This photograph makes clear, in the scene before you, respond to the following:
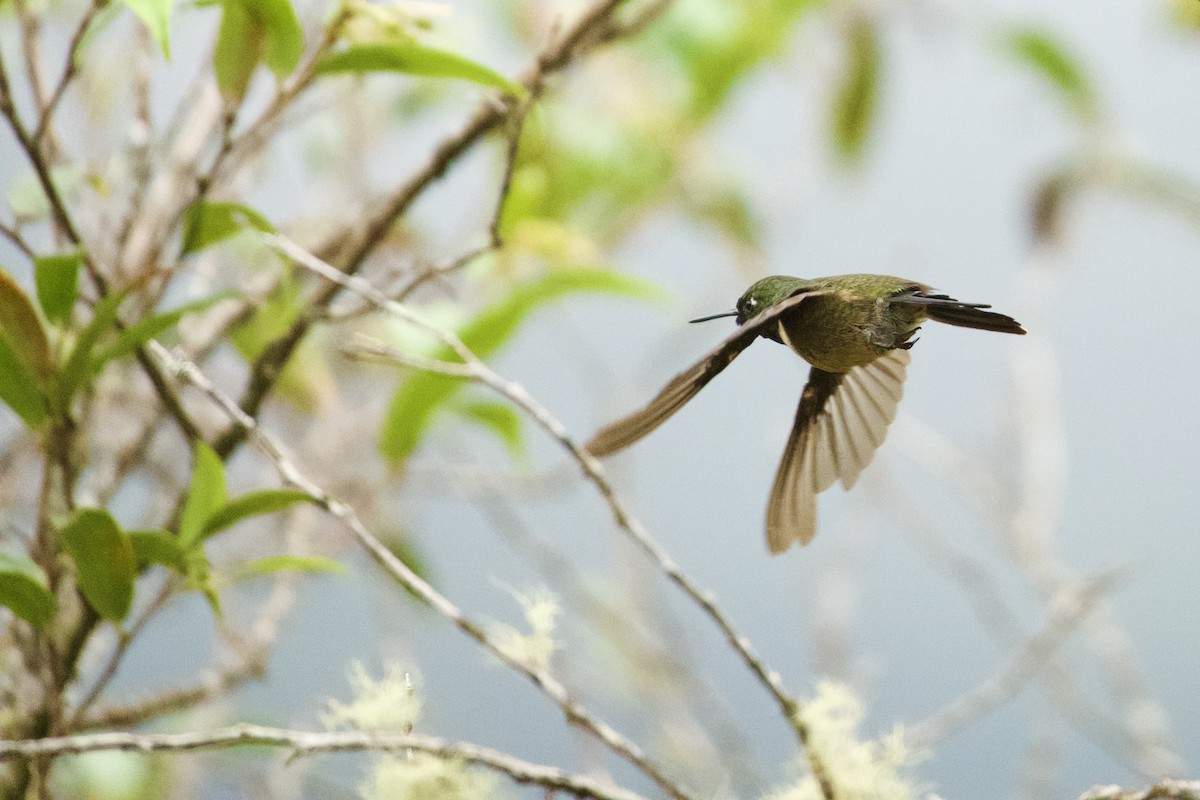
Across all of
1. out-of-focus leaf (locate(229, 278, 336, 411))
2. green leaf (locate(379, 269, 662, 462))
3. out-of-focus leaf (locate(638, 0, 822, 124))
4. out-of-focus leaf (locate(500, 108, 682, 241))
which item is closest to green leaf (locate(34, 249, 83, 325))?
out-of-focus leaf (locate(229, 278, 336, 411))

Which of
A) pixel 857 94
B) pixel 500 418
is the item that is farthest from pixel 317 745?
pixel 857 94

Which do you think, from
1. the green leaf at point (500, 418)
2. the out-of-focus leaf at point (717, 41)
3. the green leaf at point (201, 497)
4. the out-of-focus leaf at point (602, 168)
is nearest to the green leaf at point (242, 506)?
the green leaf at point (201, 497)

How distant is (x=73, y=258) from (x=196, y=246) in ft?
0.28

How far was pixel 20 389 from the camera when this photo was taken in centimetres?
49

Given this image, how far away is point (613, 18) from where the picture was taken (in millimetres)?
753

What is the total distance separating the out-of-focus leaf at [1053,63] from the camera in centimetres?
125

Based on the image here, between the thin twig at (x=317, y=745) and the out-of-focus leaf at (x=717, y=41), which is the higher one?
the out-of-focus leaf at (x=717, y=41)

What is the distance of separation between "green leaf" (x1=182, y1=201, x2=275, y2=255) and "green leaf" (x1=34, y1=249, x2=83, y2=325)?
74mm

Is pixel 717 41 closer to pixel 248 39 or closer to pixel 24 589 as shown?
pixel 248 39

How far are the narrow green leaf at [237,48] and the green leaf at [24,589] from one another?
22 centimetres

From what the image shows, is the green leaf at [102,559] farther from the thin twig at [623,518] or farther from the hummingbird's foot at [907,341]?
the hummingbird's foot at [907,341]

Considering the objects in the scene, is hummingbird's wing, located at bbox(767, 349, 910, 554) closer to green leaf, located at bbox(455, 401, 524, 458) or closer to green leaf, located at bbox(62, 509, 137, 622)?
green leaf, located at bbox(62, 509, 137, 622)

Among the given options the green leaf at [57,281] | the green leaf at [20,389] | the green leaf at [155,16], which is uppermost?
the green leaf at [155,16]

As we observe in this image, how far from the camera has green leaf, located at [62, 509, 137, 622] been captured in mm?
473
